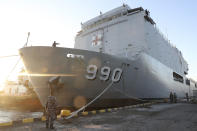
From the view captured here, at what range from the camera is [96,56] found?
844 cm

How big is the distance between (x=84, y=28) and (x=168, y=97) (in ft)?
41.3

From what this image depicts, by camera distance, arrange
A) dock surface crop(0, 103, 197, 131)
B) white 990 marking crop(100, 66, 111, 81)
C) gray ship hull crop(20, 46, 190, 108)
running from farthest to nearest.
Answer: white 990 marking crop(100, 66, 111, 81)
gray ship hull crop(20, 46, 190, 108)
dock surface crop(0, 103, 197, 131)

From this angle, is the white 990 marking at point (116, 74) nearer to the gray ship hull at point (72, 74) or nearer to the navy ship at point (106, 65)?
the navy ship at point (106, 65)

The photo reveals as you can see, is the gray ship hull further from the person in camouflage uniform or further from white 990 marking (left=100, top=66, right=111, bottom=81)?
the person in camouflage uniform

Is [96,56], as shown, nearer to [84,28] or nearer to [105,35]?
[105,35]

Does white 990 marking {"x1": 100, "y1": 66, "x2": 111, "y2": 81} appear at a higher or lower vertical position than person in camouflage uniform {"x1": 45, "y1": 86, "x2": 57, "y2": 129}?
higher

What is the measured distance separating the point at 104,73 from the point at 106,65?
0.52 m

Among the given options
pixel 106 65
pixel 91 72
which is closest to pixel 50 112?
pixel 91 72

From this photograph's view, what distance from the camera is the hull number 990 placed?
8.08m

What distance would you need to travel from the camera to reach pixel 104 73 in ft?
27.7

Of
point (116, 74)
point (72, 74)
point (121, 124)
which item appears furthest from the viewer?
point (116, 74)

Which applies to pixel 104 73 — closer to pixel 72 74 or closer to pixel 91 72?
pixel 91 72

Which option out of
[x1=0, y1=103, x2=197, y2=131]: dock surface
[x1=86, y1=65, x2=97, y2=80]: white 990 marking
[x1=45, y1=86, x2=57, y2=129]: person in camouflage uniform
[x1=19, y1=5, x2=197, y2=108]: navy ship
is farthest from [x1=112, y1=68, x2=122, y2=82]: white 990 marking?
[x1=45, y1=86, x2=57, y2=129]: person in camouflage uniform

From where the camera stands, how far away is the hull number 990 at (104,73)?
808 centimetres
